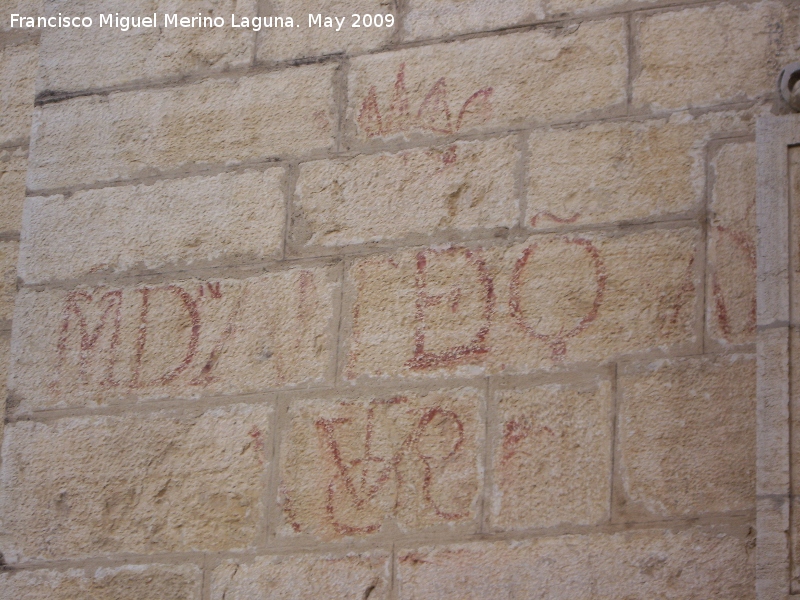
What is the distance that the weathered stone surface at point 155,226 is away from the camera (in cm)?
351

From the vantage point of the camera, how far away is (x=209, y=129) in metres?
3.66

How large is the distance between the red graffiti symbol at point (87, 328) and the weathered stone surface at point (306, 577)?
611 millimetres

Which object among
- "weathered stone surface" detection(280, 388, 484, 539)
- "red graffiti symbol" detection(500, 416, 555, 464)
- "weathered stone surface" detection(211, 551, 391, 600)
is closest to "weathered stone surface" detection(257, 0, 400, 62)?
"weathered stone surface" detection(280, 388, 484, 539)

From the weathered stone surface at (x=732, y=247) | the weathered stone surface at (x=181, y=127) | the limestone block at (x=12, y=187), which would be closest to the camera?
the weathered stone surface at (x=732, y=247)

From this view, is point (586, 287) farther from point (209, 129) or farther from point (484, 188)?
point (209, 129)

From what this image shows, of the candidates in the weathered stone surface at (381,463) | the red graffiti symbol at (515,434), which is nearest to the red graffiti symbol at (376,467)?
the weathered stone surface at (381,463)

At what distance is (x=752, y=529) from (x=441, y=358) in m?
0.80

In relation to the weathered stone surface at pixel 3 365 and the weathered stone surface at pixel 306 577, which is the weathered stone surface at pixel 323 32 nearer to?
the weathered stone surface at pixel 3 365

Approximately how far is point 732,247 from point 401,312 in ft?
2.56

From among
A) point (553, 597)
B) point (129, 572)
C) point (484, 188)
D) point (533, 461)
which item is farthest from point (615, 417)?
point (129, 572)

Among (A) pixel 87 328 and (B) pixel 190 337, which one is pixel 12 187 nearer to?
(A) pixel 87 328

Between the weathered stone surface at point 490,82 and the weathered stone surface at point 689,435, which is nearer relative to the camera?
the weathered stone surface at point 689,435

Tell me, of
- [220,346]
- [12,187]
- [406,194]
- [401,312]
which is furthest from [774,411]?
[12,187]

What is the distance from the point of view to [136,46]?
3834 millimetres
